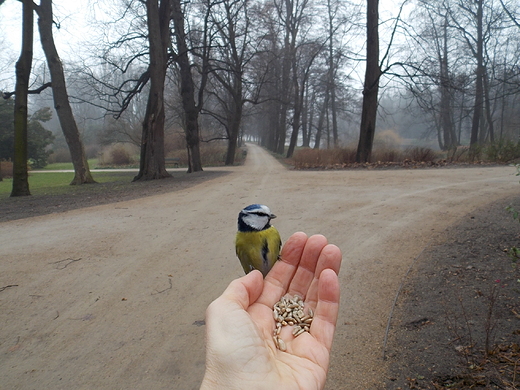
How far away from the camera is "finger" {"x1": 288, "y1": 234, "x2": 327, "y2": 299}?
285 cm

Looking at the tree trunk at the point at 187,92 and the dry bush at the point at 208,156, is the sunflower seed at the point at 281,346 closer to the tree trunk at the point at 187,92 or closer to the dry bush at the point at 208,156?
the tree trunk at the point at 187,92

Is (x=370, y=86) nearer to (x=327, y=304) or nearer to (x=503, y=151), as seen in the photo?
(x=503, y=151)

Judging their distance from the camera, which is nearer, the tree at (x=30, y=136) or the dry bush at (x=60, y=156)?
the tree at (x=30, y=136)

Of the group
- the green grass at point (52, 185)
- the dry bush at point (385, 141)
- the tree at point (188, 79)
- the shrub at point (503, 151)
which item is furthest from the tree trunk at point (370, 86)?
the green grass at point (52, 185)

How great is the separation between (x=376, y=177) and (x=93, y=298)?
11.0 m

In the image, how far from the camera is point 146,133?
16641 millimetres

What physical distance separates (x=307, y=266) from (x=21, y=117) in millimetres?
14542

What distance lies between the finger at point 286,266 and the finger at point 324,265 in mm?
196

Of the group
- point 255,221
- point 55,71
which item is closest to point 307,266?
point 255,221

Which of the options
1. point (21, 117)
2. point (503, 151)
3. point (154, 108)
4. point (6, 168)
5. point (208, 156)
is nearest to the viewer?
point (21, 117)

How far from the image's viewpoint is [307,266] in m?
2.91

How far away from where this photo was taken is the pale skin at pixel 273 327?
1945 millimetres

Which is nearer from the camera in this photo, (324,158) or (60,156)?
(324,158)

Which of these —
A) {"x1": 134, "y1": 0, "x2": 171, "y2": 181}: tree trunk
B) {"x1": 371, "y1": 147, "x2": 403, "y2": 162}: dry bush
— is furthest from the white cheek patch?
{"x1": 371, "y1": 147, "x2": 403, "y2": 162}: dry bush
